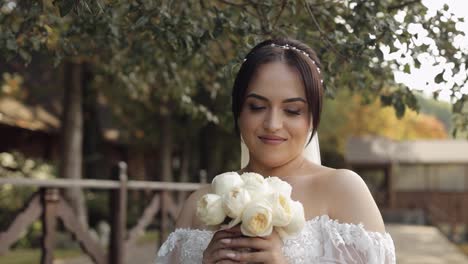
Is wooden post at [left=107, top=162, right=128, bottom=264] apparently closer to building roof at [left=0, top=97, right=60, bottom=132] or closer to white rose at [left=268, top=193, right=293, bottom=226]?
white rose at [left=268, top=193, right=293, bottom=226]

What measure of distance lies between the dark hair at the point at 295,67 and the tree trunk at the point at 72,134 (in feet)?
37.3

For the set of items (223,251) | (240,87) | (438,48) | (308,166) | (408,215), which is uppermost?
(438,48)

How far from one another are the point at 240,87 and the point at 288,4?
1051 millimetres

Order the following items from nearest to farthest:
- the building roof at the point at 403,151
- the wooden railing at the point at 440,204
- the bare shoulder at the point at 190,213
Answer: the bare shoulder at the point at 190,213 < the wooden railing at the point at 440,204 < the building roof at the point at 403,151

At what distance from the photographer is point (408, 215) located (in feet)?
100

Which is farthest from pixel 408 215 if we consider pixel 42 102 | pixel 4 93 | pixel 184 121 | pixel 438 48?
pixel 438 48

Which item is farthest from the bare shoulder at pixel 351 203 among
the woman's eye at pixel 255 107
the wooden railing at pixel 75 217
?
the wooden railing at pixel 75 217

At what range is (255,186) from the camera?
2.36 m

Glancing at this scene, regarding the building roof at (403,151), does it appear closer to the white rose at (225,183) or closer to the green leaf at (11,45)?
the green leaf at (11,45)

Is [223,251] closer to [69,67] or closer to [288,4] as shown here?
[288,4]

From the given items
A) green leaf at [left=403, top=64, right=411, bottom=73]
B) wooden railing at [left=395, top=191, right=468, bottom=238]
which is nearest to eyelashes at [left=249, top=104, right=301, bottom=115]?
green leaf at [left=403, top=64, right=411, bottom=73]

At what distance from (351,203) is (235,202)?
0.57 m

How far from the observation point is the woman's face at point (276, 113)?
2.72m

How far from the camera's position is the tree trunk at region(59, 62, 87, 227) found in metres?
13.9
